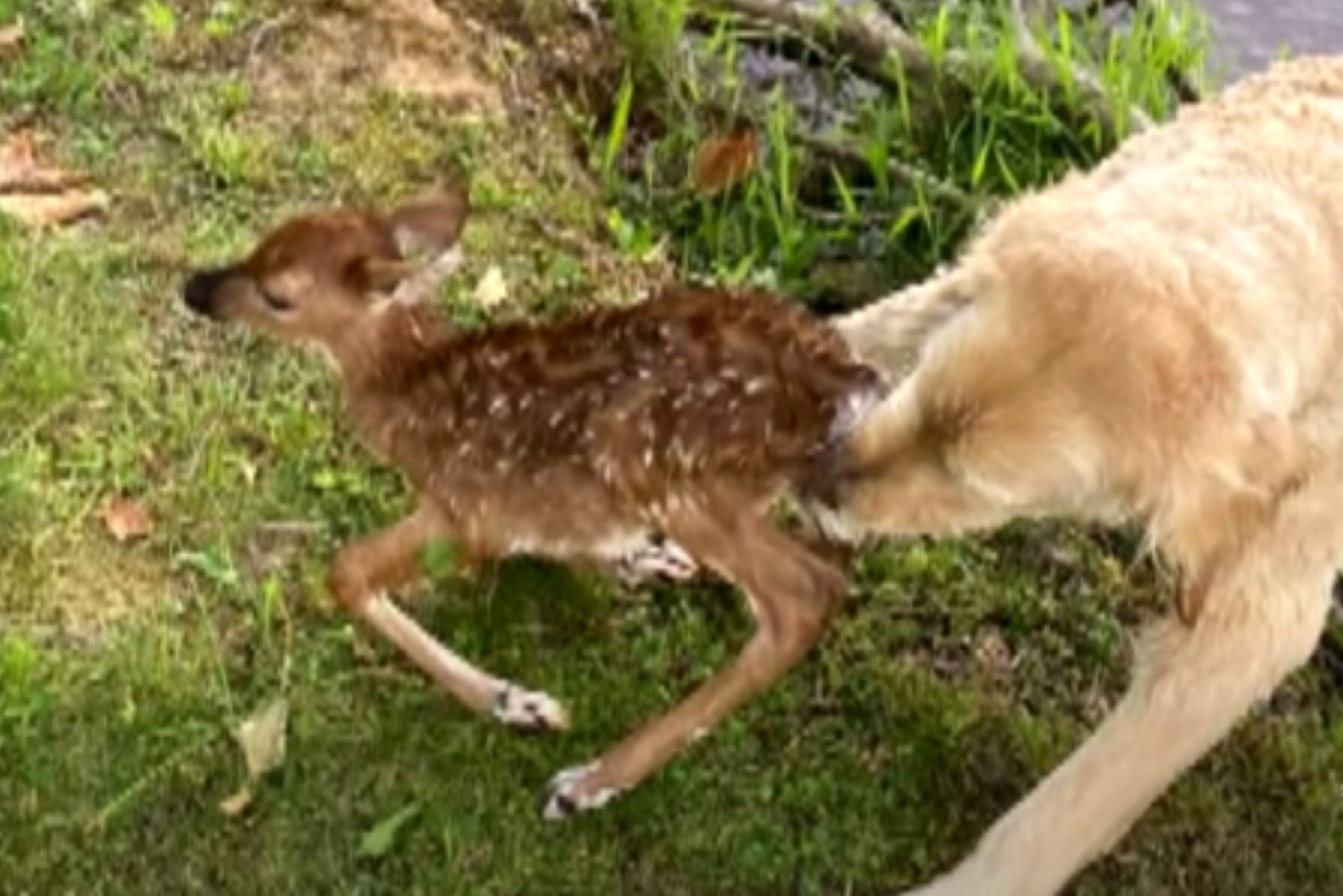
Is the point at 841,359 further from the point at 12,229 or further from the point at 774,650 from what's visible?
the point at 12,229

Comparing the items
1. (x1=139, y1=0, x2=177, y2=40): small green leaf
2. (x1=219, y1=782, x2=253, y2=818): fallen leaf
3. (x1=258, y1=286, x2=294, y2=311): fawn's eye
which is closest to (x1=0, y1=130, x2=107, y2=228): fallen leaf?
(x1=139, y1=0, x2=177, y2=40): small green leaf

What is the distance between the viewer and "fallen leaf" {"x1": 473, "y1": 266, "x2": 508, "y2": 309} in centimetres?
585

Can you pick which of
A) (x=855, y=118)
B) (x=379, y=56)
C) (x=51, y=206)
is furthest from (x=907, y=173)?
(x=51, y=206)

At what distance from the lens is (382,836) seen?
15.9 ft

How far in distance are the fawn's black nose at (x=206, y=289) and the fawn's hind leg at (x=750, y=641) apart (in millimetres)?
743

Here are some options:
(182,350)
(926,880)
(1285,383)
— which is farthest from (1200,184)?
(182,350)

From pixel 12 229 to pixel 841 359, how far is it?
5.58 feet

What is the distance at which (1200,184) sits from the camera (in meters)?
4.72

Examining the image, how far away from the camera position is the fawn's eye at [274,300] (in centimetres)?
488

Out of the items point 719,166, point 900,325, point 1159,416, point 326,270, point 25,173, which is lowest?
point 719,166

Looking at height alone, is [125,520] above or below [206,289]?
below

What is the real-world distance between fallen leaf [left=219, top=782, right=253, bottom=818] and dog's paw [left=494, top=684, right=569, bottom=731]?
408 millimetres

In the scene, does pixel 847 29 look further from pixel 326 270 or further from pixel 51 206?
pixel 326 270

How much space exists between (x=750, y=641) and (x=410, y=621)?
1.75 feet
